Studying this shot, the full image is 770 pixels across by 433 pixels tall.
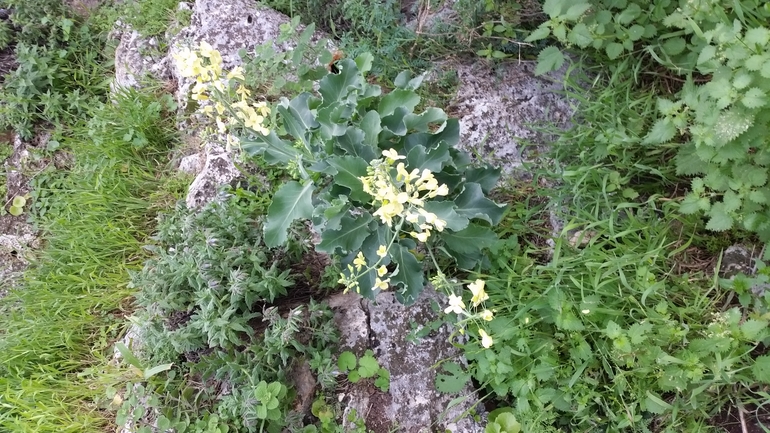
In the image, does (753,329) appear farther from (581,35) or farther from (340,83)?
(340,83)

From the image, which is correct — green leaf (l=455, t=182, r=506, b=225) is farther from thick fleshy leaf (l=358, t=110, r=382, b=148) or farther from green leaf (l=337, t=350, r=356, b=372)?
green leaf (l=337, t=350, r=356, b=372)

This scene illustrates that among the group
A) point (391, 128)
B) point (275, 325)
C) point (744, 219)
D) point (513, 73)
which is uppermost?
point (391, 128)

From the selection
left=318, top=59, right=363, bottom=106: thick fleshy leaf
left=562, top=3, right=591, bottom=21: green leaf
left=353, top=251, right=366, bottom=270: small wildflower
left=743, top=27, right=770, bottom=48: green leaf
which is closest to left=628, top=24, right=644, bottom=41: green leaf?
left=562, top=3, right=591, bottom=21: green leaf

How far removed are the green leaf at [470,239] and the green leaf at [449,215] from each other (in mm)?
247

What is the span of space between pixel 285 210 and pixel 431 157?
26.8 inches

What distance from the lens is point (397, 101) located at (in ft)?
7.43

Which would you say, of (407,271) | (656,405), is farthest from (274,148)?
(656,405)

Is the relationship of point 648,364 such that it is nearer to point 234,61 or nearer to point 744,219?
point 744,219

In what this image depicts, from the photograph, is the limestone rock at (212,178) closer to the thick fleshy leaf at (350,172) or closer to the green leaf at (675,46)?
the thick fleshy leaf at (350,172)

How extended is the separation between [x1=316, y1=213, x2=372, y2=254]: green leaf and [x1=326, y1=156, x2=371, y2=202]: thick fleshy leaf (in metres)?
0.12

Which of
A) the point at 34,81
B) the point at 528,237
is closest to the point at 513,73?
the point at 528,237

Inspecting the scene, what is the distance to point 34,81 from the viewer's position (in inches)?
147

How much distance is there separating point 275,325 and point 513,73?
2.02 meters

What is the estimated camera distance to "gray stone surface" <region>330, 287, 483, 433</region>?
90.7 inches
